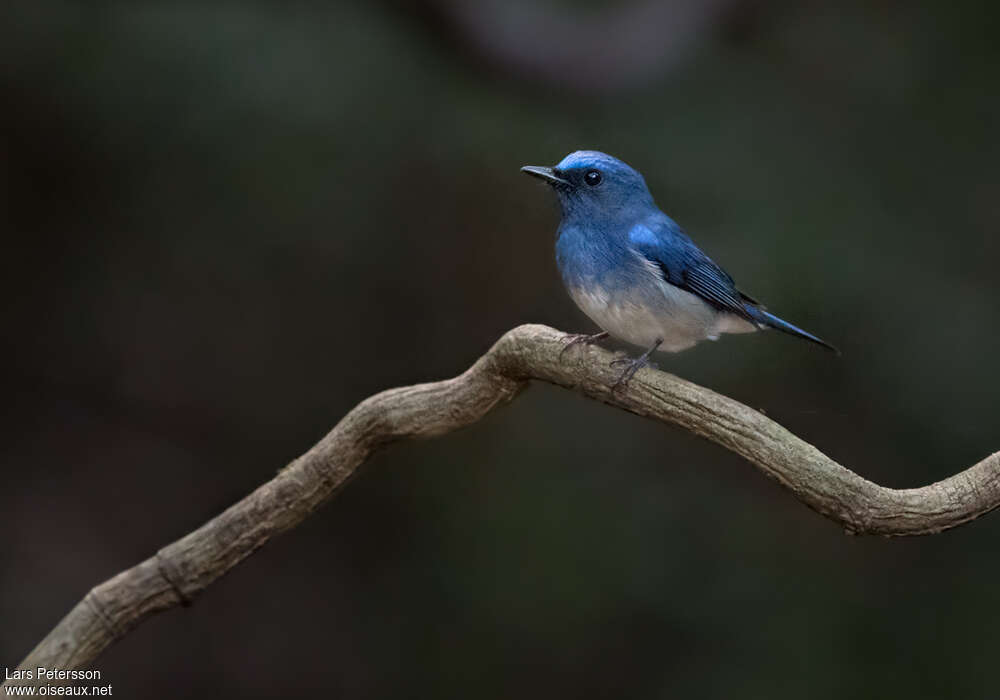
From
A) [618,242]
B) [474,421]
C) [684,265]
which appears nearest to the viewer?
[474,421]

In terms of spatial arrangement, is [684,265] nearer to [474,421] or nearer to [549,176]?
[549,176]

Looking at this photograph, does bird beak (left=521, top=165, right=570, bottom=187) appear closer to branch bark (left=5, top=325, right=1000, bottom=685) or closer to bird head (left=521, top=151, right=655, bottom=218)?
bird head (left=521, top=151, right=655, bottom=218)

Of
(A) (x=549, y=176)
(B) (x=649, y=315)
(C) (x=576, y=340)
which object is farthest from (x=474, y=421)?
(A) (x=549, y=176)

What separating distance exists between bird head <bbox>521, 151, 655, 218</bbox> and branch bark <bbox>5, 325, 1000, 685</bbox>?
43cm

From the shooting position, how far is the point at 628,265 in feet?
10.1

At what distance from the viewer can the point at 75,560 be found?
4.93m

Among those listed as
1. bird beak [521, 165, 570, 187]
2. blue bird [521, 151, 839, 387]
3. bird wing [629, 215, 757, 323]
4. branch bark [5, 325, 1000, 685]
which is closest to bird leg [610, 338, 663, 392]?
branch bark [5, 325, 1000, 685]

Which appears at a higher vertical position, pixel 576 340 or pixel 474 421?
pixel 576 340

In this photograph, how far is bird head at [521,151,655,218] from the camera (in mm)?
3117

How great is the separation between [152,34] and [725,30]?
87.2 inches

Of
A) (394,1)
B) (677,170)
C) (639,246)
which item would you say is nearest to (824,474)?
(639,246)

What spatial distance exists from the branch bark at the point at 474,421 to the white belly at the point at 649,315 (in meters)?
0.17

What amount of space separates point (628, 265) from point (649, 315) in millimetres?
142

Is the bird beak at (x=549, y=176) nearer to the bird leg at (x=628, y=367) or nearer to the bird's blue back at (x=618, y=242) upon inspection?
the bird's blue back at (x=618, y=242)
